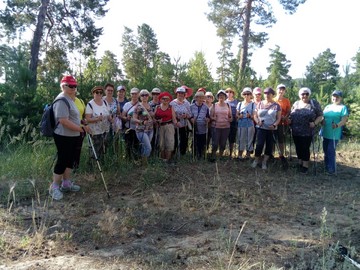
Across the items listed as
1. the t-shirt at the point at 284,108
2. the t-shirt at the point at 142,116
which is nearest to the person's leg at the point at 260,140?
the t-shirt at the point at 284,108

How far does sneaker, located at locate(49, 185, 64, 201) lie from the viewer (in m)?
5.27

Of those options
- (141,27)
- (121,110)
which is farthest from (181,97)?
(141,27)

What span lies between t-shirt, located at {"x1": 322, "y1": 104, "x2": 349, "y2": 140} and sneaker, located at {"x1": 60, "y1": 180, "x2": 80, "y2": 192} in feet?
17.7

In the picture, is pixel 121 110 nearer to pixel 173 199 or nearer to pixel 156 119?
pixel 156 119

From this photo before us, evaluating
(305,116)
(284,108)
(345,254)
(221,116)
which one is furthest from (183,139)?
(345,254)

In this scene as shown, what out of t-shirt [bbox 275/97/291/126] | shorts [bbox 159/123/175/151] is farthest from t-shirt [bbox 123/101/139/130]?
t-shirt [bbox 275/97/291/126]

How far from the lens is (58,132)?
5.18 metres

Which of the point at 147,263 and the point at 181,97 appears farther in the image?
the point at 181,97

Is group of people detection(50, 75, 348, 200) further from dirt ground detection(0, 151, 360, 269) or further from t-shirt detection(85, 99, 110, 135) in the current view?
dirt ground detection(0, 151, 360, 269)

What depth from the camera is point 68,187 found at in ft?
18.5

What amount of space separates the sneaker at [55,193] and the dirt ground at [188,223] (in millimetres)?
105

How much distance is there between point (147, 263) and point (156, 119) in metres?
4.29

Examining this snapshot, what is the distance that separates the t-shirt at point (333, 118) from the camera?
24.1 feet

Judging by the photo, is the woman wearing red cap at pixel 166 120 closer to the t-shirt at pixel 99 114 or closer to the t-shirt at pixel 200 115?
the t-shirt at pixel 200 115
